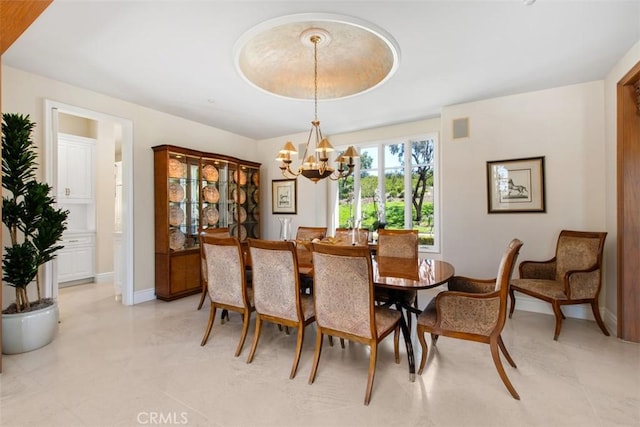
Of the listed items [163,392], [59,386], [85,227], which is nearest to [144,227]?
[85,227]

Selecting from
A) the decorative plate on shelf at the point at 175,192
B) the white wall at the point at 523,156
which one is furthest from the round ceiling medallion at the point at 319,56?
the decorative plate on shelf at the point at 175,192

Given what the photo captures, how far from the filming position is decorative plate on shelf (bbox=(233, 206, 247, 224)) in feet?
17.2

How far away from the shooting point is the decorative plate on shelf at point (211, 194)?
4.64 m

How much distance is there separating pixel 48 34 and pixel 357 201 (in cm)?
417

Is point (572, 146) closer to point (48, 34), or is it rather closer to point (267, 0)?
point (267, 0)

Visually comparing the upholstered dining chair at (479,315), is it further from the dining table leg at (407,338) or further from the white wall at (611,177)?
the white wall at (611,177)

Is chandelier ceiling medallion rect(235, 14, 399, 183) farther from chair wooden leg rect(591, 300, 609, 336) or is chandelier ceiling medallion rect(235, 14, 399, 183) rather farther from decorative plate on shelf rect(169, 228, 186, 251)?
chair wooden leg rect(591, 300, 609, 336)

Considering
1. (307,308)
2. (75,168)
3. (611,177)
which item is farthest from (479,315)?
(75,168)

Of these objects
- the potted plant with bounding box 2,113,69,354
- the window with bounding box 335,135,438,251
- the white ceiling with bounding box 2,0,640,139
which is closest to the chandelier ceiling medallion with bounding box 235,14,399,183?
the white ceiling with bounding box 2,0,640,139

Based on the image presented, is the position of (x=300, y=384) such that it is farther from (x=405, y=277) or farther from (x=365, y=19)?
(x=365, y=19)

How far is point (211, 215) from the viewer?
474 cm

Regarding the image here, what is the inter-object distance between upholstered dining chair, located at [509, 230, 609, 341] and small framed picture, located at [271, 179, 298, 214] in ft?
12.1

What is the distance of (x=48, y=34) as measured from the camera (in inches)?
91.0

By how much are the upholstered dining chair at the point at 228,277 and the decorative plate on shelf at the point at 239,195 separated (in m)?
2.65
